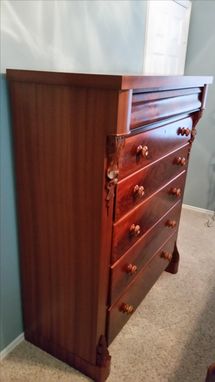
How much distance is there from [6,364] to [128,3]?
1872mm

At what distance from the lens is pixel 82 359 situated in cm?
130

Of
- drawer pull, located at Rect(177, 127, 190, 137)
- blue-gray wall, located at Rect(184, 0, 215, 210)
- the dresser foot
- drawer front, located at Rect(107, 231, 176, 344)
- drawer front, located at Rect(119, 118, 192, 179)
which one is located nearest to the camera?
drawer front, located at Rect(119, 118, 192, 179)

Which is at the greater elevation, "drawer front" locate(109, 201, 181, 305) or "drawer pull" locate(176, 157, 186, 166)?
"drawer pull" locate(176, 157, 186, 166)

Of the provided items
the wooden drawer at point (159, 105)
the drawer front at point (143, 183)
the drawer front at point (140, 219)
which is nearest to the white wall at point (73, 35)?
the wooden drawer at point (159, 105)

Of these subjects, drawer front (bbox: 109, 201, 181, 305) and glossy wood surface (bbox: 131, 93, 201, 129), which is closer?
glossy wood surface (bbox: 131, 93, 201, 129)

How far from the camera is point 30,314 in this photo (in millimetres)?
1393

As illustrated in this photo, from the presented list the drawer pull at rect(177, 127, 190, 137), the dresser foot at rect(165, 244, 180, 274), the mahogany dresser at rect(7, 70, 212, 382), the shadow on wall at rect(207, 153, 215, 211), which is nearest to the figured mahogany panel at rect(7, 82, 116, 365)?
the mahogany dresser at rect(7, 70, 212, 382)

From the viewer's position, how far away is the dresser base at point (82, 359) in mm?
1236

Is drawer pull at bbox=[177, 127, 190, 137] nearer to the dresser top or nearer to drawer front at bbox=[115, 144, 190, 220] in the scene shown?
drawer front at bbox=[115, 144, 190, 220]

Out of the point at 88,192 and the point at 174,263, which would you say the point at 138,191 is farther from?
the point at 174,263

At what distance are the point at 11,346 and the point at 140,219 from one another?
2.64 ft

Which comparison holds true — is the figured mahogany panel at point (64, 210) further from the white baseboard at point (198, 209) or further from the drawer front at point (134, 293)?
the white baseboard at point (198, 209)

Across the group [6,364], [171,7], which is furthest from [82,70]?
[6,364]

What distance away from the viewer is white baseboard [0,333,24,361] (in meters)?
1.38
